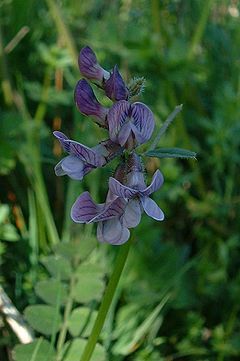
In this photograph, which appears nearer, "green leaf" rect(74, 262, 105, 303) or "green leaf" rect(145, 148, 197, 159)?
"green leaf" rect(145, 148, 197, 159)

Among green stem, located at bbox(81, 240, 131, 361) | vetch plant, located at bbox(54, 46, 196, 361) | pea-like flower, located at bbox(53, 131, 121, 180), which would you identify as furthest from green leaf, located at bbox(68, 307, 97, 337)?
pea-like flower, located at bbox(53, 131, 121, 180)

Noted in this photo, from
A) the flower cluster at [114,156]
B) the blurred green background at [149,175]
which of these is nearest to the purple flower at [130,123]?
the flower cluster at [114,156]

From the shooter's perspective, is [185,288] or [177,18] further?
[177,18]

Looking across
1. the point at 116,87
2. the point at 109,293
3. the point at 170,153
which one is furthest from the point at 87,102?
the point at 109,293

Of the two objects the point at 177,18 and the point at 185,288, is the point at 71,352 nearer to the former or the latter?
the point at 185,288

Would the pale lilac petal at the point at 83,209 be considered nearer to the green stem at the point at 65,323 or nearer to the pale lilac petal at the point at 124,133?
the pale lilac petal at the point at 124,133

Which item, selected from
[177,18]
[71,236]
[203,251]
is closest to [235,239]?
[203,251]

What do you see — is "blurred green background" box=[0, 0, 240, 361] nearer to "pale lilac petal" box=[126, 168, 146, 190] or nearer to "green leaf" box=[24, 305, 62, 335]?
"green leaf" box=[24, 305, 62, 335]

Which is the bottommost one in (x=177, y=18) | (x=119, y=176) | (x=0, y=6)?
(x=119, y=176)
